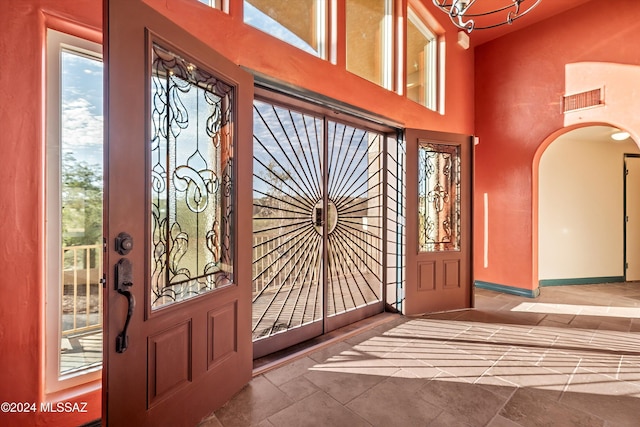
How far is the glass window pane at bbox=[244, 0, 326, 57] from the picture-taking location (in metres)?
2.48

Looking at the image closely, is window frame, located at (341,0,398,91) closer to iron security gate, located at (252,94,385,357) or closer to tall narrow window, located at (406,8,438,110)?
tall narrow window, located at (406,8,438,110)

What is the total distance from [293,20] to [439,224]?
2899 millimetres

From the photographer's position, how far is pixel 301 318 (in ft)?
11.7

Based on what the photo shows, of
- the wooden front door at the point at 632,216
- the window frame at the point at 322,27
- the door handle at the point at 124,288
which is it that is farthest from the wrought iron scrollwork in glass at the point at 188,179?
the wooden front door at the point at 632,216

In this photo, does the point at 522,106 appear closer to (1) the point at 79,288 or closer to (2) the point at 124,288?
(2) the point at 124,288

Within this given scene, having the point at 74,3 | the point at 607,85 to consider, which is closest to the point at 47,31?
the point at 74,3

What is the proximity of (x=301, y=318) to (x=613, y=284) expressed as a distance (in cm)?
563

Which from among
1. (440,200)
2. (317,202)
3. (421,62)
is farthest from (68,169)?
(421,62)

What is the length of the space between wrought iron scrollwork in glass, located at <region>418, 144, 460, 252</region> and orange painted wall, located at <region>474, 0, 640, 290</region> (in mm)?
1301

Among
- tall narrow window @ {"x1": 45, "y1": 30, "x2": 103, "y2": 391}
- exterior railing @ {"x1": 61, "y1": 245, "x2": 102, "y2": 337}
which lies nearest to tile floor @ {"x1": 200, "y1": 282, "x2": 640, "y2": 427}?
tall narrow window @ {"x1": 45, "y1": 30, "x2": 103, "y2": 391}

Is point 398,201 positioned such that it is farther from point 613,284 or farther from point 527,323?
point 613,284

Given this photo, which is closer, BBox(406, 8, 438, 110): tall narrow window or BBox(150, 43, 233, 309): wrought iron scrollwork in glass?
BBox(150, 43, 233, 309): wrought iron scrollwork in glass

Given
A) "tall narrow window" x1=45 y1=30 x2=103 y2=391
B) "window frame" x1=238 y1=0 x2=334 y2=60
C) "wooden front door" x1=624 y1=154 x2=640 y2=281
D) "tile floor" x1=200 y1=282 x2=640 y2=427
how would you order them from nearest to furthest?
"tall narrow window" x1=45 y1=30 x2=103 y2=391
"tile floor" x1=200 y1=282 x2=640 y2=427
"window frame" x1=238 y1=0 x2=334 y2=60
"wooden front door" x1=624 y1=154 x2=640 y2=281

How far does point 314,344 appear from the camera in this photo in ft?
9.50
